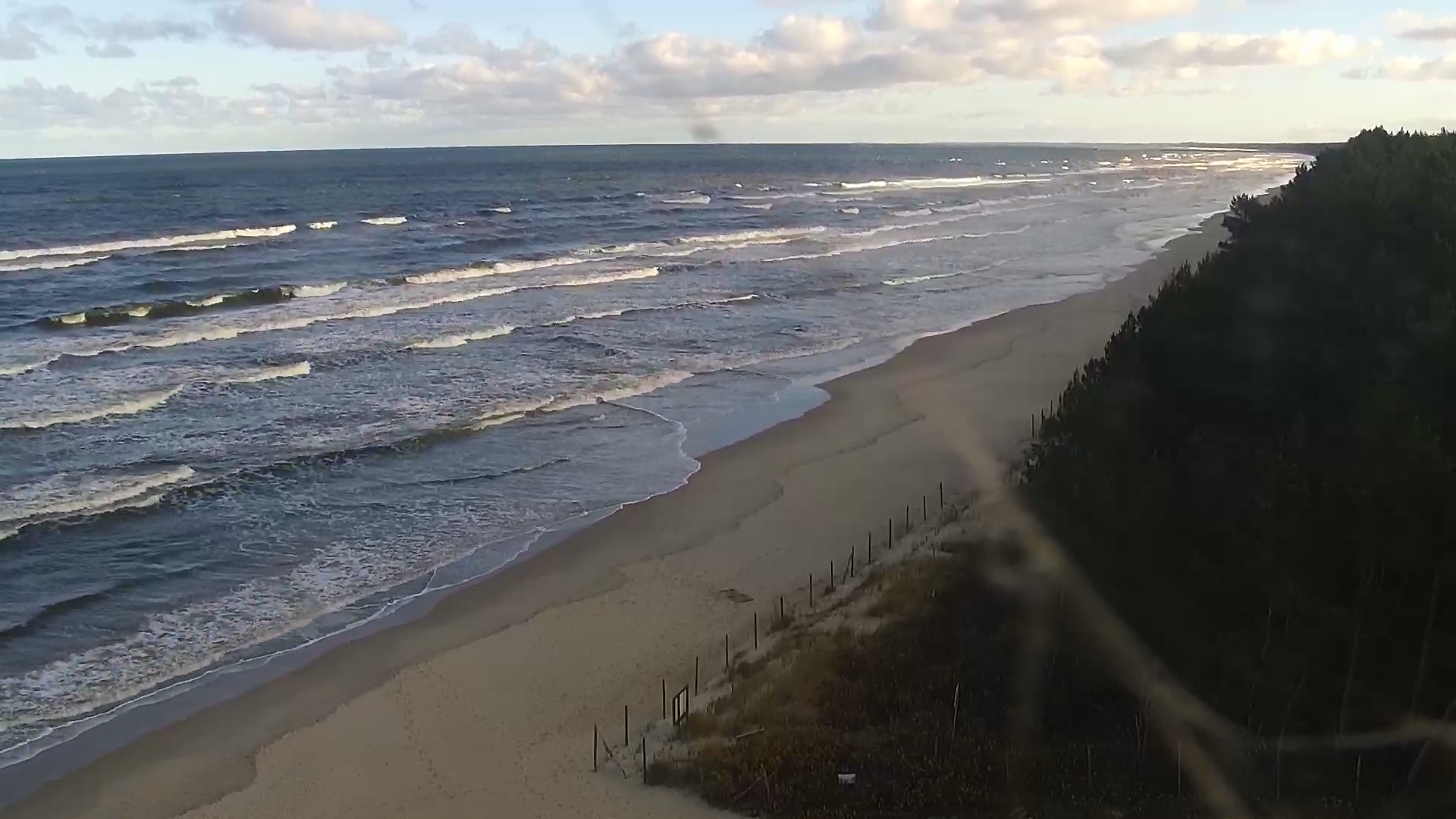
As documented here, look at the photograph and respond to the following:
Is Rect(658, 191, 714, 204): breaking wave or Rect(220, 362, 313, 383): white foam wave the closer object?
Rect(220, 362, 313, 383): white foam wave

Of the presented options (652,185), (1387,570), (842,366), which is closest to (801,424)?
(842,366)

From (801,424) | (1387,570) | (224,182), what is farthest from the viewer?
(224,182)

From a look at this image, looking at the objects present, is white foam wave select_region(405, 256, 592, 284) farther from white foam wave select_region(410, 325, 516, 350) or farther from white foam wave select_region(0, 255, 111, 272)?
white foam wave select_region(0, 255, 111, 272)

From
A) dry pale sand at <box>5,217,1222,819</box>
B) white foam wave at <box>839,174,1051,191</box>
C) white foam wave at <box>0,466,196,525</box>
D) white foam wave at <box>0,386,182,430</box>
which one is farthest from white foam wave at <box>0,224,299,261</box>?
white foam wave at <box>839,174,1051,191</box>

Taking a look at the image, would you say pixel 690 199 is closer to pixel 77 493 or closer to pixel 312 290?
pixel 312 290

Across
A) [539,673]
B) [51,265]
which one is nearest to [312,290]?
[51,265]

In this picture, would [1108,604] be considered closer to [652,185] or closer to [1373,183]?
[1373,183]
